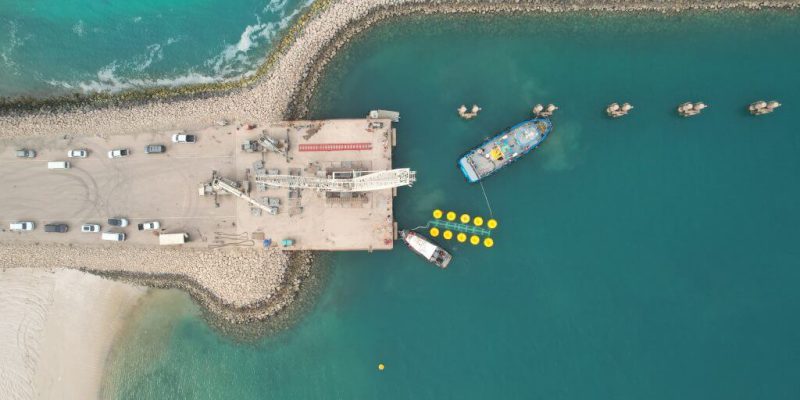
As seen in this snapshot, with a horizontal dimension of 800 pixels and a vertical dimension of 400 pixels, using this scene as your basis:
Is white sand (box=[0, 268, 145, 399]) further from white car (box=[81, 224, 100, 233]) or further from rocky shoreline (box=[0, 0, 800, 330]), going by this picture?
white car (box=[81, 224, 100, 233])

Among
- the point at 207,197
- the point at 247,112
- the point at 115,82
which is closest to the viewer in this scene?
the point at 207,197

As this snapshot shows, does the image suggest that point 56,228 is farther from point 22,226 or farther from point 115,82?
point 115,82

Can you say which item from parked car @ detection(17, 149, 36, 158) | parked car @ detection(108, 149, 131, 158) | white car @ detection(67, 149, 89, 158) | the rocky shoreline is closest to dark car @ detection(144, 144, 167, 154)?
parked car @ detection(108, 149, 131, 158)

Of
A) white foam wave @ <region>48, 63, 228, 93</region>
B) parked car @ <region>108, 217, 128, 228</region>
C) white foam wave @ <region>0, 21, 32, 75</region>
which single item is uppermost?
white foam wave @ <region>0, 21, 32, 75</region>

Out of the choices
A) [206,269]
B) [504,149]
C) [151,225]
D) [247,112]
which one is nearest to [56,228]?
[151,225]

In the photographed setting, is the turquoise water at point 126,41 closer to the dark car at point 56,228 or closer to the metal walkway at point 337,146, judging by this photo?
the metal walkway at point 337,146
